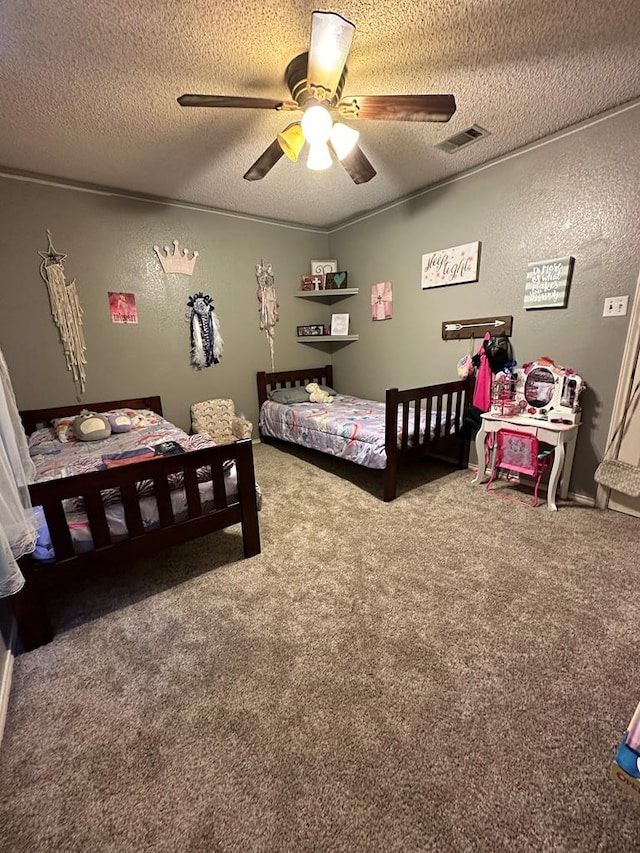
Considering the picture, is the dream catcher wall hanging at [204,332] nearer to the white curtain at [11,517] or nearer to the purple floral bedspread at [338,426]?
the purple floral bedspread at [338,426]

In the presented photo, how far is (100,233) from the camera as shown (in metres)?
2.88

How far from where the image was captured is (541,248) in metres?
2.41

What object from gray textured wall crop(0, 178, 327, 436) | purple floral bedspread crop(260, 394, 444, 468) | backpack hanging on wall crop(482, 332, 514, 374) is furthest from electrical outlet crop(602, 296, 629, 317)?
gray textured wall crop(0, 178, 327, 436)

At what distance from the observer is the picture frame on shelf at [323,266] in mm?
4082

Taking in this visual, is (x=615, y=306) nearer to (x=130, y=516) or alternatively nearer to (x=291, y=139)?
(x=291, y=139)

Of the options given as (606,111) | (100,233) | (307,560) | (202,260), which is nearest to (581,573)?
(307,560)

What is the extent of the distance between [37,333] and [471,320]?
11.3 feet

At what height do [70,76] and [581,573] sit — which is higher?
[70,76]

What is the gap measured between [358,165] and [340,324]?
215 centimetres

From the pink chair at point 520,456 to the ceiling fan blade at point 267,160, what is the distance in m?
2.22

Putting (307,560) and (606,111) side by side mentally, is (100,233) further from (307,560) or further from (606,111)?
(606,111)

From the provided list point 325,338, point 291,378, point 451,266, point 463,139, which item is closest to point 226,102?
A: point 463,139

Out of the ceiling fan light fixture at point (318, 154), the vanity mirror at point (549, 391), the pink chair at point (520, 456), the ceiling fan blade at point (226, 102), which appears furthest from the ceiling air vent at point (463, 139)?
the pink chair at point (520, 456)

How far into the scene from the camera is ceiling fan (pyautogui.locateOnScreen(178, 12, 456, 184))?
4.45ft
